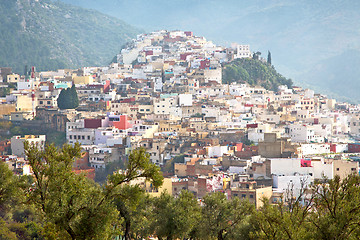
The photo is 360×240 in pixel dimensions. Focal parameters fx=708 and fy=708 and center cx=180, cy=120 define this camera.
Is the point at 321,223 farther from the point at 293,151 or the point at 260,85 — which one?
the point at 260,85

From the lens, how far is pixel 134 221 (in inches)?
1086

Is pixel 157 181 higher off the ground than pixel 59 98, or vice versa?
pixel 59 98

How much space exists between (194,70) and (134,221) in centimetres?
5140

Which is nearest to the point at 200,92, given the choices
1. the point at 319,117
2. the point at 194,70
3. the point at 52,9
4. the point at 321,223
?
the point at 194,70

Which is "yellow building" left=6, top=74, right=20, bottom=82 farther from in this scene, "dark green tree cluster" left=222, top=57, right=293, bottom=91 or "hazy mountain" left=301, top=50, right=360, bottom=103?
"hazy mountain" left=301, top=50, right=360, bottom=103

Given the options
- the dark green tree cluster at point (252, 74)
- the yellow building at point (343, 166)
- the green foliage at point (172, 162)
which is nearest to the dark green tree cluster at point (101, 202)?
the yellow building at point (343, 166)

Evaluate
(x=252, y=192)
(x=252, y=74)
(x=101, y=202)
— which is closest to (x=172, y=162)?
(x=252, y=192)

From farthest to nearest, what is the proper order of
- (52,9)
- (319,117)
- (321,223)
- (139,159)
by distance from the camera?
1. (52,9)
2. (319,117)
3. (321,223)
4. (139,159)

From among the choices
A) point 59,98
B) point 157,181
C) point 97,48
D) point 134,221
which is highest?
point 97,48

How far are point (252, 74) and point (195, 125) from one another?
93.0 ft

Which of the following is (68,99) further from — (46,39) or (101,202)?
(46,39)

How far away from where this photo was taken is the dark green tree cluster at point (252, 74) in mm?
81625

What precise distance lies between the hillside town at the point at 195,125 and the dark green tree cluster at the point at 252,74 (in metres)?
1.68

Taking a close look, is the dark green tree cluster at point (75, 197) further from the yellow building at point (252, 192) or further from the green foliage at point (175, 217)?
the yellow building at point (252, 192)
